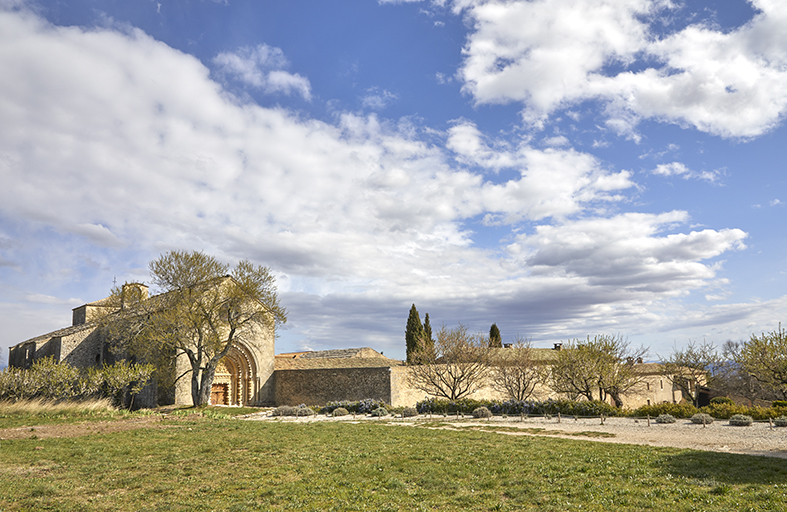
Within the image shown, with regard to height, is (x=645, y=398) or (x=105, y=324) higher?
(x=105, y=324)

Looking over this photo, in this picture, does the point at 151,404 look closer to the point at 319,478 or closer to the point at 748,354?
the point at 319,478

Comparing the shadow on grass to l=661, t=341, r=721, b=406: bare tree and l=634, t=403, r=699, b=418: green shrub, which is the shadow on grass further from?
l=661, t=341, r=721, b=406: bare tree

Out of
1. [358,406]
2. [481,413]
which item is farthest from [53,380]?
[481,413]

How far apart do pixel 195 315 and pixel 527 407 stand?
22.0 metres

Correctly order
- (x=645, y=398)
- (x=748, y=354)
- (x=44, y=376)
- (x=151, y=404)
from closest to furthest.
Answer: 1. (x=44, y=376)
2. (x=748, y=354)
3. (x=151, y=404)
4. (x=645, y=398)

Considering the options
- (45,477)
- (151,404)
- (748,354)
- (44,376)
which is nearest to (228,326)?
(151,404)

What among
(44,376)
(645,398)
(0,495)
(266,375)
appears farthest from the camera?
(645,398)

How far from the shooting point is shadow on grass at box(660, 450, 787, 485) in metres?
9.79

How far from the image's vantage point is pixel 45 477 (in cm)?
1063

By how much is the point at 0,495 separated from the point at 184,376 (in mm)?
26414

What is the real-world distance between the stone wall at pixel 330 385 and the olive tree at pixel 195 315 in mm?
6191

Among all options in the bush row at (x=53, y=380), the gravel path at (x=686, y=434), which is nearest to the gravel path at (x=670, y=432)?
the gravel path at (x=686, y=434)

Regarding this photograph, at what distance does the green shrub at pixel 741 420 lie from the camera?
18.9m

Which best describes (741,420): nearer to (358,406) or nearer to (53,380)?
(358,406)
